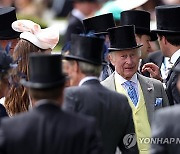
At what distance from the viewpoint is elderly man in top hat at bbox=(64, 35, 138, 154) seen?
699 cm

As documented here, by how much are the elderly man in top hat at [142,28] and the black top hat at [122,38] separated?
2.75 feet

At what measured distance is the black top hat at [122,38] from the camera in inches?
338

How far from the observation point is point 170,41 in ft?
30.2

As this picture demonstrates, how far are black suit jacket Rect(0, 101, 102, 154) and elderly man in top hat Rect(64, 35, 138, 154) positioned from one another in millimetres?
731

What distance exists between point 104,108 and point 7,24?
314 cm

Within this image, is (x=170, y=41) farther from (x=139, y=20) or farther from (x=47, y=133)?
(x=47, y=133)

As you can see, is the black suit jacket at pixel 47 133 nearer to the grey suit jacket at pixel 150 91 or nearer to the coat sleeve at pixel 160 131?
the coat sleeve at pixel 160 131

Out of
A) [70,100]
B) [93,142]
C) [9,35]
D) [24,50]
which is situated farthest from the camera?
[9,35]

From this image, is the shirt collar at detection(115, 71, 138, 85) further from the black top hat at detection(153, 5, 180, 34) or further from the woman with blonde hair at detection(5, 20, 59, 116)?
the black top hat at detection(153, 5, 180, 34)

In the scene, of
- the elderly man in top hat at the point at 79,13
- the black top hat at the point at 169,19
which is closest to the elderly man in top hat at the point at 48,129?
the black top hat at the point at 169,19

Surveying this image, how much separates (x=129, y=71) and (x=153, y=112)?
0.47 meters

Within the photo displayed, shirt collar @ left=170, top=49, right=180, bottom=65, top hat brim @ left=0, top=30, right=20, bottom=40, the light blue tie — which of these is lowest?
the light blue tie

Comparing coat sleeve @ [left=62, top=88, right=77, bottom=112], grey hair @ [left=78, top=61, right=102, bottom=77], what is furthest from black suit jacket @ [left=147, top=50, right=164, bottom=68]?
coat sleeve @ [left=62, top=88, right=77, bottom=112]

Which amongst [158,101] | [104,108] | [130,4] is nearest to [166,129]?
[104,108]
